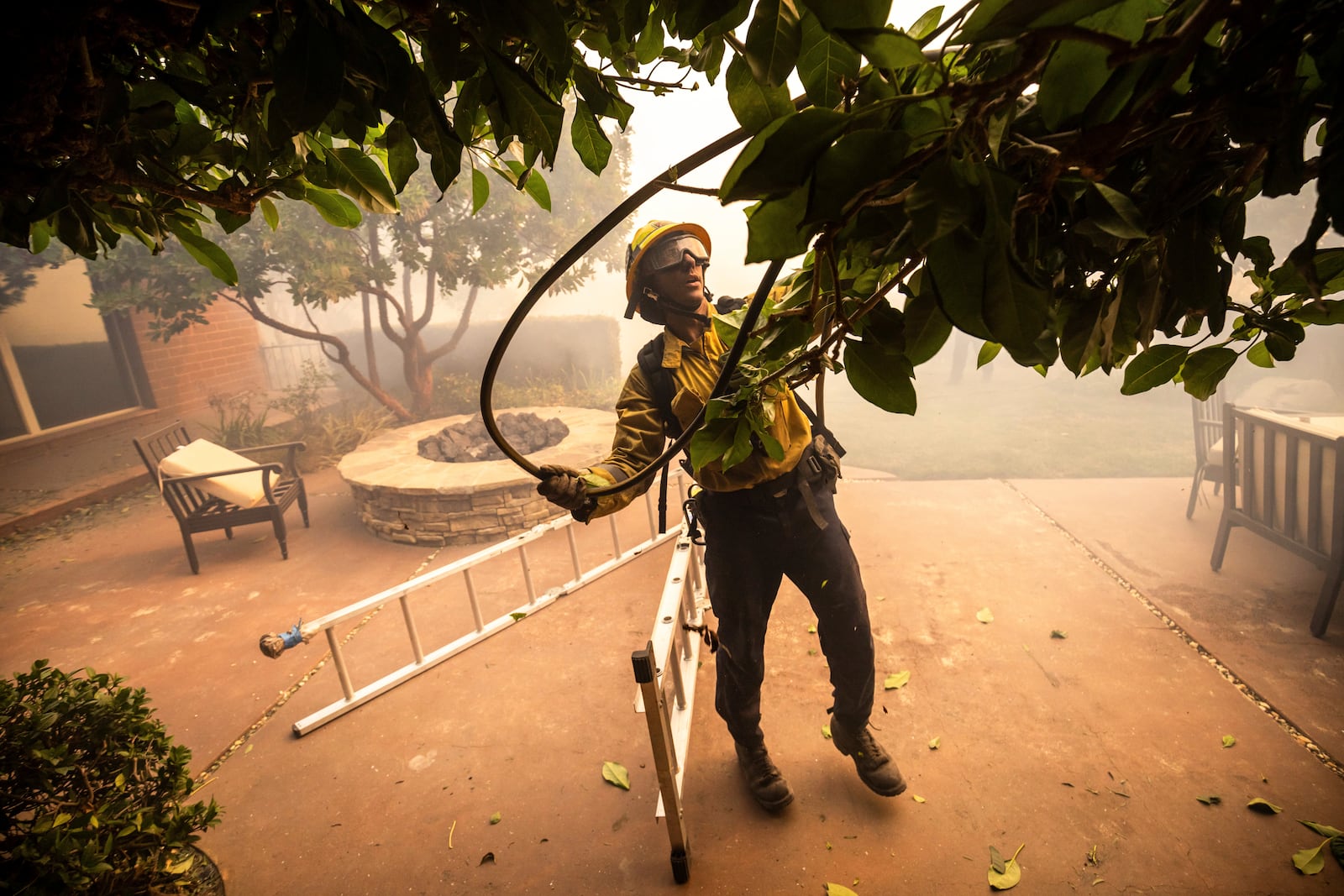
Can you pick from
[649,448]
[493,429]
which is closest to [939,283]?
[493,429]

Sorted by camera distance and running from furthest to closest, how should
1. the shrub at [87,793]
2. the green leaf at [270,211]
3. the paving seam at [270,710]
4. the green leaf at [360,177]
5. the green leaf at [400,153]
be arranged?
the paving seam at [270,710]
the shrub at [87,793]
the green leaf at [270,211]
the green leaf at [360,177]
the green leaf at [400,153]

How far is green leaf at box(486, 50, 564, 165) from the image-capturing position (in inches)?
24.3

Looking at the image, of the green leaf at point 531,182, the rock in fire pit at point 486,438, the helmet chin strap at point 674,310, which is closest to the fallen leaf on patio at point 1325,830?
the helmet chin strap at point 674,310

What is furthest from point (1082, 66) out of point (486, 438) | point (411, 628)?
point (486, 438)

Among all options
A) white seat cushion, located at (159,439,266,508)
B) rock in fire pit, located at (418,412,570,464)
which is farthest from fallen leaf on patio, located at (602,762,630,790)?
white seat cushion, located at (159,439,266,508)

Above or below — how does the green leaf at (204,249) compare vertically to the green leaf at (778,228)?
above

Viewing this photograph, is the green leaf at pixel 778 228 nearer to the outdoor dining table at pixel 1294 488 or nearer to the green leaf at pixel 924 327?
the green leaf at pixel 924 327

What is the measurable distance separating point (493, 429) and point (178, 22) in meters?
0.60

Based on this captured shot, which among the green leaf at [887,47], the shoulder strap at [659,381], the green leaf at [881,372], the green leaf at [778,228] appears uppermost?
the green leaf at [887,47]

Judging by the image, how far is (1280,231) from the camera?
925cm

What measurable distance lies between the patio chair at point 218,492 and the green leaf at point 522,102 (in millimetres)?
5491

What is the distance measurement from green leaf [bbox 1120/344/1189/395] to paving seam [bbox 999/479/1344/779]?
2.95m

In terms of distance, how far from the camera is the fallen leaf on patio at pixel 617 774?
8.17 ft

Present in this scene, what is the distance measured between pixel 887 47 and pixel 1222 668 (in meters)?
3.98
